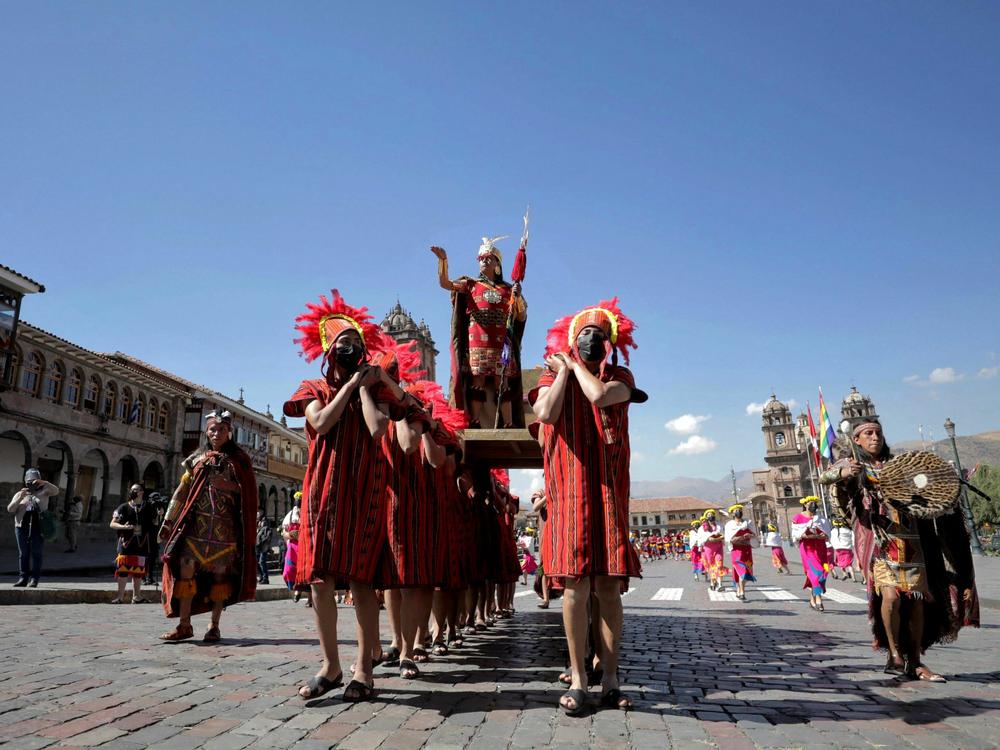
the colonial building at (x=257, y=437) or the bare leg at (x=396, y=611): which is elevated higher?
the colonial building at (x=257, y=437)

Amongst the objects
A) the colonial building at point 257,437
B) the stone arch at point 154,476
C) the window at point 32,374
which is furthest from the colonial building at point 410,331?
the window at point 32,374

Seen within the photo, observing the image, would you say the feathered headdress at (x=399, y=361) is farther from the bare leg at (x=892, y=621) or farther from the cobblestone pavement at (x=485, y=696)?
the bare leg at (x=892, y=621)

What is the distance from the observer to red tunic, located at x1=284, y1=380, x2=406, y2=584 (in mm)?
3572

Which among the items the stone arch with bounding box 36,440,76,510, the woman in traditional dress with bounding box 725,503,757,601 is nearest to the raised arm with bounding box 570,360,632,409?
the woman in traditional dress with bounding box 725,503,757,601

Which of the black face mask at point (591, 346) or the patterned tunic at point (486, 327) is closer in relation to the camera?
the black face mask at point (591, 346)

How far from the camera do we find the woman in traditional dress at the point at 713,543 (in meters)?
13.5

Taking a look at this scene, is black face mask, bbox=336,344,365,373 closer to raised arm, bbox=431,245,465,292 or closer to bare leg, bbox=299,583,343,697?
bare leg, bbox=299,583,343,697

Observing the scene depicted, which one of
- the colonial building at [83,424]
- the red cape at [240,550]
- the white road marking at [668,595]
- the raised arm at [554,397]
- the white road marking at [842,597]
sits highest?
the colonial building at [83,424]

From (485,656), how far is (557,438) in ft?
8.88

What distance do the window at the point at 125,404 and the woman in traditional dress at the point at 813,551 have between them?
2925cm

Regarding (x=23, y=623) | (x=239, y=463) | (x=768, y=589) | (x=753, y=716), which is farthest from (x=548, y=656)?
(x=768, y=589)

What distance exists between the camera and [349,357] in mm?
4043

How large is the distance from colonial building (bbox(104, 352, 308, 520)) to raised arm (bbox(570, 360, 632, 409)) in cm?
2771

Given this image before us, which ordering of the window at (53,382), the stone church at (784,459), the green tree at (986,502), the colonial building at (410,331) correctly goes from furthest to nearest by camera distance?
the stone church at (784,459) → the colonial building at (410,331) → the green tree at (986,502) → the window at (53,382)
